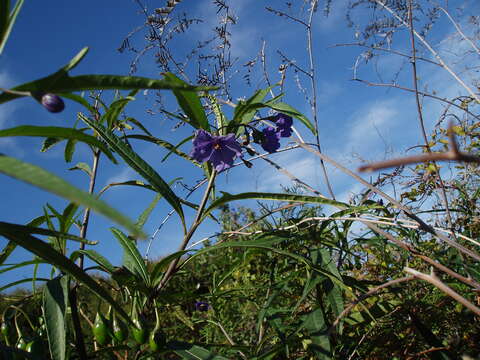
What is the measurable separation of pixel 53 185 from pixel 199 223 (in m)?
0.85

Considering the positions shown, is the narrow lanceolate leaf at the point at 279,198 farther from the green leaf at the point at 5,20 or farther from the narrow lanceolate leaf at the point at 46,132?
the green leaf at the point at 5,20

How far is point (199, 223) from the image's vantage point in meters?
1.31

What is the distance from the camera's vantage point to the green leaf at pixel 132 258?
1.30m

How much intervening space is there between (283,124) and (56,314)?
3.33ft

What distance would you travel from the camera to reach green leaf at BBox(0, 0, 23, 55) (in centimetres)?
79

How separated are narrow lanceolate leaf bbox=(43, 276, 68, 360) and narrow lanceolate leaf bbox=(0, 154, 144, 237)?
22.2 inches

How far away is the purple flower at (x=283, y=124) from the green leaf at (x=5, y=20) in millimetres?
971

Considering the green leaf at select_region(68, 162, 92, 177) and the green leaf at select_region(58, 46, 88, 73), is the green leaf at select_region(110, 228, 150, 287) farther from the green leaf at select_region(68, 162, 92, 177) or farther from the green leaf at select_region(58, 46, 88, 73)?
the green leaf at select_region(58, 46, 88, 73)

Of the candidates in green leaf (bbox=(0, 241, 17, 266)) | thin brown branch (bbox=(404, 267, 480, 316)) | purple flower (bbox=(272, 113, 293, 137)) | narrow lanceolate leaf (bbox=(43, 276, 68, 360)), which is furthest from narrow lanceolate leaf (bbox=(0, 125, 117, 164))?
purple flower (bbox=(272, 113, 293, 137))

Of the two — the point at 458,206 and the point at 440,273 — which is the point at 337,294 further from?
the point at 458,206

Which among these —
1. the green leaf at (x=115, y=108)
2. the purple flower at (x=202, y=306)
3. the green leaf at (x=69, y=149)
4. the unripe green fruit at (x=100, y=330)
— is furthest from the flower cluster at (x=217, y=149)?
the purple flower at (x=202, y=306)

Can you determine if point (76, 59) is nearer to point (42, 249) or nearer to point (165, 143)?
point (42, 249)

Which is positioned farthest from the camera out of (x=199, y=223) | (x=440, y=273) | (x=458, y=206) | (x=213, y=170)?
(x=458, y=206)

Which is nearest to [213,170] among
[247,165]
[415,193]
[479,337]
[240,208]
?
[247,165]
